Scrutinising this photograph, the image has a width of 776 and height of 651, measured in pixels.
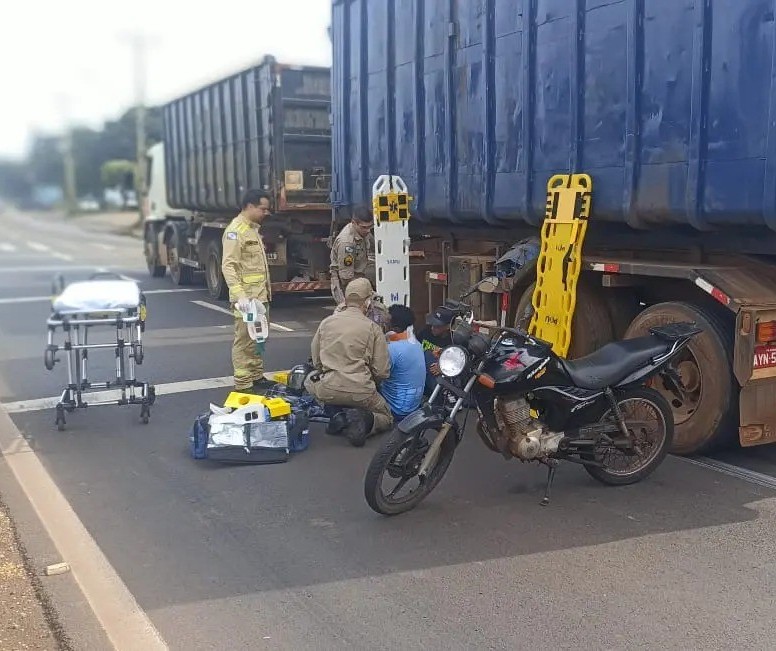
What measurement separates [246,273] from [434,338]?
1.75 m

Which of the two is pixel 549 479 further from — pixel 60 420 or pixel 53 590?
pixel 60 420

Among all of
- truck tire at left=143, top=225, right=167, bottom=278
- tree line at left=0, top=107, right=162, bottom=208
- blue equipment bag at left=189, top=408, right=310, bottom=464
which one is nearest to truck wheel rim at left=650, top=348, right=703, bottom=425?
blue equipment bag at left=189, top=408, right=310, bottom=464

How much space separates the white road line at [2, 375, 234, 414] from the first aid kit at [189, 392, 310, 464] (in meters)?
1.89

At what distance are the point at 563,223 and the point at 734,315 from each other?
1.48m

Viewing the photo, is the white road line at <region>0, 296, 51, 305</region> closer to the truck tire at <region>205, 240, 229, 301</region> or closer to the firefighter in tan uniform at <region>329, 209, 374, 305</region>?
the truck tire at <region>205, 240, 229, 301</region>

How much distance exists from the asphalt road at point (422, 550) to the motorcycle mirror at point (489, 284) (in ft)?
5.58

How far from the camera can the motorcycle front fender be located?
4.77 metres

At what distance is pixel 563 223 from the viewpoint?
6.66 meters

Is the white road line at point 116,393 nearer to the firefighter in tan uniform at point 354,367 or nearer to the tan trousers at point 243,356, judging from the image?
the tan trousers at point 243,356

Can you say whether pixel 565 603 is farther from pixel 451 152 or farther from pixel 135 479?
pixel 451 152

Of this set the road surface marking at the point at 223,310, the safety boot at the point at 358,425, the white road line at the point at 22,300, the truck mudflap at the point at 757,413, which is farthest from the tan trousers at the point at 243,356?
the white road line at the point at 22,300

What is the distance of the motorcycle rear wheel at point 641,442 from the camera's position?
5301 mm

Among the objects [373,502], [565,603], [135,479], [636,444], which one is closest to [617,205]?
[636,444]

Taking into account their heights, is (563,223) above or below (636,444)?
above
